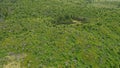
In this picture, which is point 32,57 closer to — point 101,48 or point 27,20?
point 101,48

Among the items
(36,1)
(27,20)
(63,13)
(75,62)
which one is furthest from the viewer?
(36,1)

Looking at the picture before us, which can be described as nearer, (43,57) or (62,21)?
(43,57)

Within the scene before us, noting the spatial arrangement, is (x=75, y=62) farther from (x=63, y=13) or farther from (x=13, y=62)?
(x=63, y=13)

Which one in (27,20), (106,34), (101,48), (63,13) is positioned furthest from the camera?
(63,13)

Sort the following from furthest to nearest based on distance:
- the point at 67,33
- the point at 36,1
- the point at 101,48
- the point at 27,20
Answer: the point at 36,1, the point at 27,20, the point at 67,33, the point at 101,48

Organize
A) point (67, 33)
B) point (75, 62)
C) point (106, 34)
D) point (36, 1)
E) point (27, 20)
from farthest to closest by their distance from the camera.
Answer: point (36, 1), point (27, 20), point (106, 34), point (67, 33), point (75, 62)

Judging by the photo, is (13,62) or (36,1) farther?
(36,1)

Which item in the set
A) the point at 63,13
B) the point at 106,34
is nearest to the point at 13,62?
the point at 106,34

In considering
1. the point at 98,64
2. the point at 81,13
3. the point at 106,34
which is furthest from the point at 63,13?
the point at 98,64
